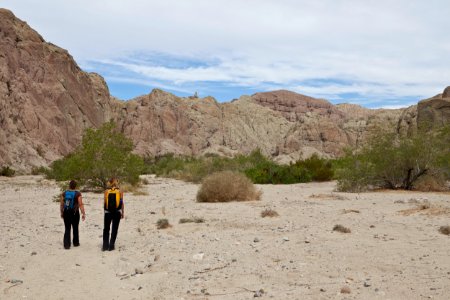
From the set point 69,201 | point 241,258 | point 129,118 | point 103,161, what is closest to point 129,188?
point 103,161

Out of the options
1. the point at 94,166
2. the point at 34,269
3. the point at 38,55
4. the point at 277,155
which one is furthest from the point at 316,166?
the point at 277,155

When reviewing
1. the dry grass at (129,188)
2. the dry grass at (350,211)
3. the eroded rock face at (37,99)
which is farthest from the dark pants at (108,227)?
the eroded rock face at (37,99)

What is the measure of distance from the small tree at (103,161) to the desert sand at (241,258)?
1089cm

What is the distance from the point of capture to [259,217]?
1423 cm

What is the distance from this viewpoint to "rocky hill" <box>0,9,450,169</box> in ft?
190

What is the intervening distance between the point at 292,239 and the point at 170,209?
7.73m

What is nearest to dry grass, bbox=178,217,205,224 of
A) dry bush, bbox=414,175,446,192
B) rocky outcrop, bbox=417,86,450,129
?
dry bush, bbox=414,175,446,192

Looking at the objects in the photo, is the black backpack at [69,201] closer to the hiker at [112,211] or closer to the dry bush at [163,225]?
the hiker at [112,211]

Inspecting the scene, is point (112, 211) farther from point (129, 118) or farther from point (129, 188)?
point (129, 118)

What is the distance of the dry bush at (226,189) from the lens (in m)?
19.3

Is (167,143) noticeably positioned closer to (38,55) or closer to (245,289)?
(38,55)

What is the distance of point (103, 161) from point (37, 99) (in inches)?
1725

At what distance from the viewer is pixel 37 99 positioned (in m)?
65.7

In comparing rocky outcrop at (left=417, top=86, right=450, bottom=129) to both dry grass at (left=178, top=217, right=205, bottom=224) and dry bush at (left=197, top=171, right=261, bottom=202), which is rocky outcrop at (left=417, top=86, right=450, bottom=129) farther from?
dry grass at (left=178, top=217, right=205, bottom=224)
